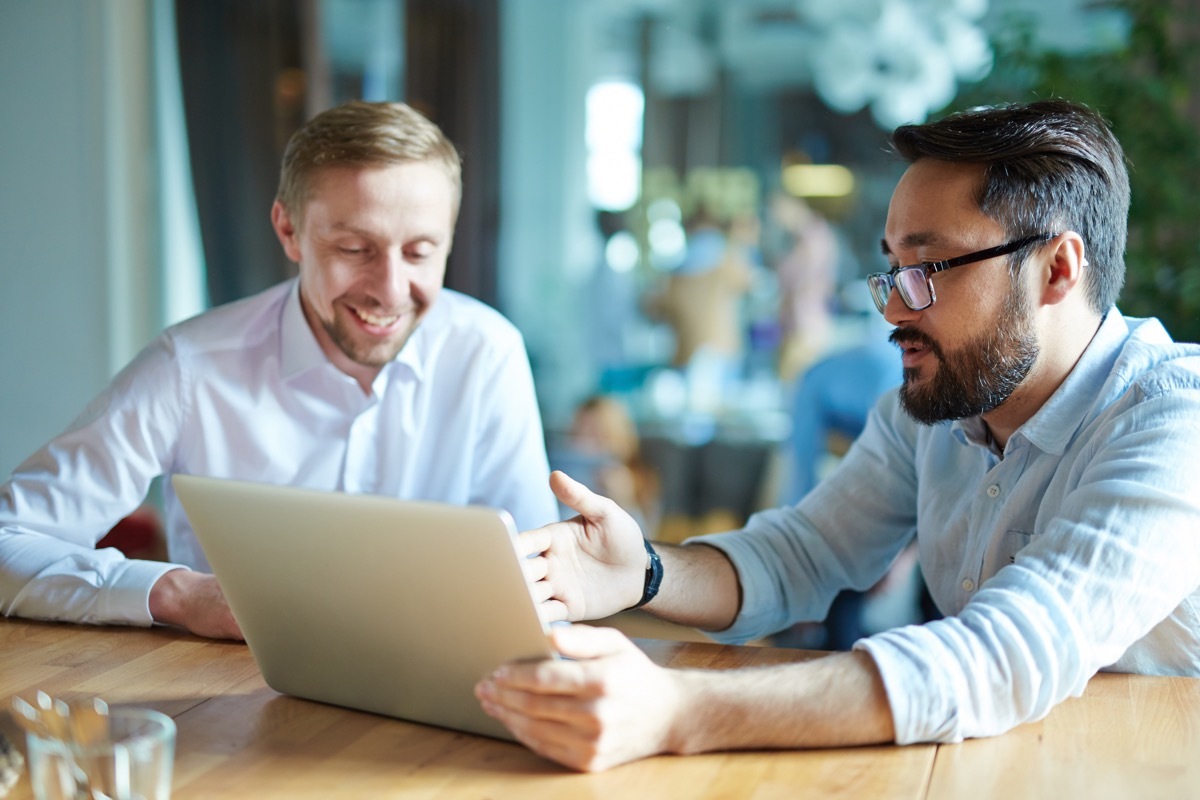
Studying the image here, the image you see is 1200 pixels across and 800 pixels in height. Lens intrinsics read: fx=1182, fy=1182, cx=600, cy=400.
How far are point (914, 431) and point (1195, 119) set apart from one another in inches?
76.6

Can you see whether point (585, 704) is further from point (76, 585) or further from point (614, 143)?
point (614, 143)

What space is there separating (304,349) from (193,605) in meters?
0.64

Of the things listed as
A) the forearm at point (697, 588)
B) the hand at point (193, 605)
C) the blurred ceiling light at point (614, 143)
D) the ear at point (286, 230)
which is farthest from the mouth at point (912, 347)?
the blurred ceiling light at point (614, 143)

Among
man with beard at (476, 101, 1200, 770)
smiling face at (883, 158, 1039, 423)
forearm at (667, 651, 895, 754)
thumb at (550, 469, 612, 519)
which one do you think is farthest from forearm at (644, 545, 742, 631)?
forearm at (667, 651, 895, 754)

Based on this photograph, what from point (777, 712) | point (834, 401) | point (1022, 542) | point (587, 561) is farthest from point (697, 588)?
point (834, 401)

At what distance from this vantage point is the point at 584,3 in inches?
232

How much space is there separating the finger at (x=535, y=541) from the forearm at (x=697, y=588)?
23 cm

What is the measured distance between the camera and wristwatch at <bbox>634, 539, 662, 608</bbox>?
163cm

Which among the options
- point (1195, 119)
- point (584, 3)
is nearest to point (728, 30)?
point (584, 3)

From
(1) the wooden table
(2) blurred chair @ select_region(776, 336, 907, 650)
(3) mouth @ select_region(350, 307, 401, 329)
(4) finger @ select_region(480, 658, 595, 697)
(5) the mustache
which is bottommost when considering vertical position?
(2) blurred chair @ select_region(776, 336, 907, 650)

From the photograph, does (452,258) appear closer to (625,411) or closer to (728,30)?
(625,411)

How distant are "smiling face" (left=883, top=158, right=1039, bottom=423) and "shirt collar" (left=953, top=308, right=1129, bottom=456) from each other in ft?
0.18

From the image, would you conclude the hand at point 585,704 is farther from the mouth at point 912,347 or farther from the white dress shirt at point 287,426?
the white dress shirt at point 287,426

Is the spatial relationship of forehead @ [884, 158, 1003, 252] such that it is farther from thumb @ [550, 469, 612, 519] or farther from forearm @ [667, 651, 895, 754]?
forearm @ [667, 651, 895, 754]
